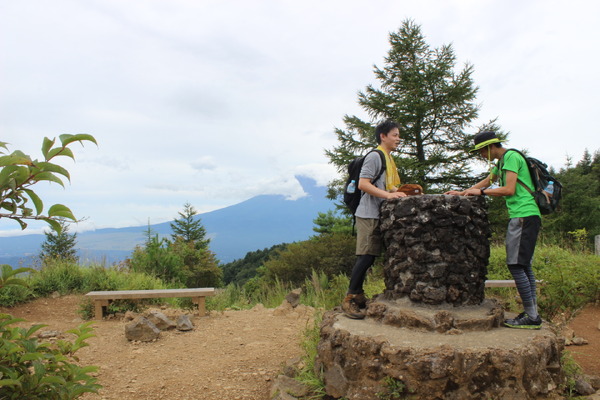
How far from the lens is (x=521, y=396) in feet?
9.51

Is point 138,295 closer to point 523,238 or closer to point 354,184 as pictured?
point 354,184

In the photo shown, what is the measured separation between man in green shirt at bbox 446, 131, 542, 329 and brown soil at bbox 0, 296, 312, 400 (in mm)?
2241

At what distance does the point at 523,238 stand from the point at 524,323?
0.70 metres

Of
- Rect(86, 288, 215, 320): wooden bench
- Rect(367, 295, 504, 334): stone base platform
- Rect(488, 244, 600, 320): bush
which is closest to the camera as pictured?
Rect(367, 295, 504, 334): stone base platform

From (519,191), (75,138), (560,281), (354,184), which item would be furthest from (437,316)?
(560,281)

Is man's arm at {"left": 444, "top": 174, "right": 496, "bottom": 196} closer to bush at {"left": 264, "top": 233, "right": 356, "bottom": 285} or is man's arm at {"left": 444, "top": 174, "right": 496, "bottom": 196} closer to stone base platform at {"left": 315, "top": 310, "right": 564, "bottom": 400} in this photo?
stone base platform at {"left": 315, "top": 310, "right": 564, "bottom": 400}

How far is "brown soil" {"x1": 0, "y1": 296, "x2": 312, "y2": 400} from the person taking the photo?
401 cm

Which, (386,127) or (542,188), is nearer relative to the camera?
(542,188)

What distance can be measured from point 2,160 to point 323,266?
13898mm

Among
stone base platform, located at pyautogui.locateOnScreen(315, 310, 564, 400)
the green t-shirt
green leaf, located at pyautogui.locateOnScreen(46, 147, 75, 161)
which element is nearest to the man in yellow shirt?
stone base platform, located at pyautogui.locateOnScreen(315, 310, 564, 400)

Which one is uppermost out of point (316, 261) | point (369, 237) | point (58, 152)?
point (58, 152)

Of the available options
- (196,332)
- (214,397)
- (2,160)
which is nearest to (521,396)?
(214,397)

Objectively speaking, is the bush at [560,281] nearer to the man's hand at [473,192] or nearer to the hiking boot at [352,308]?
the man's hand at [473,192]

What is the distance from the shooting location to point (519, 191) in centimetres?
353
